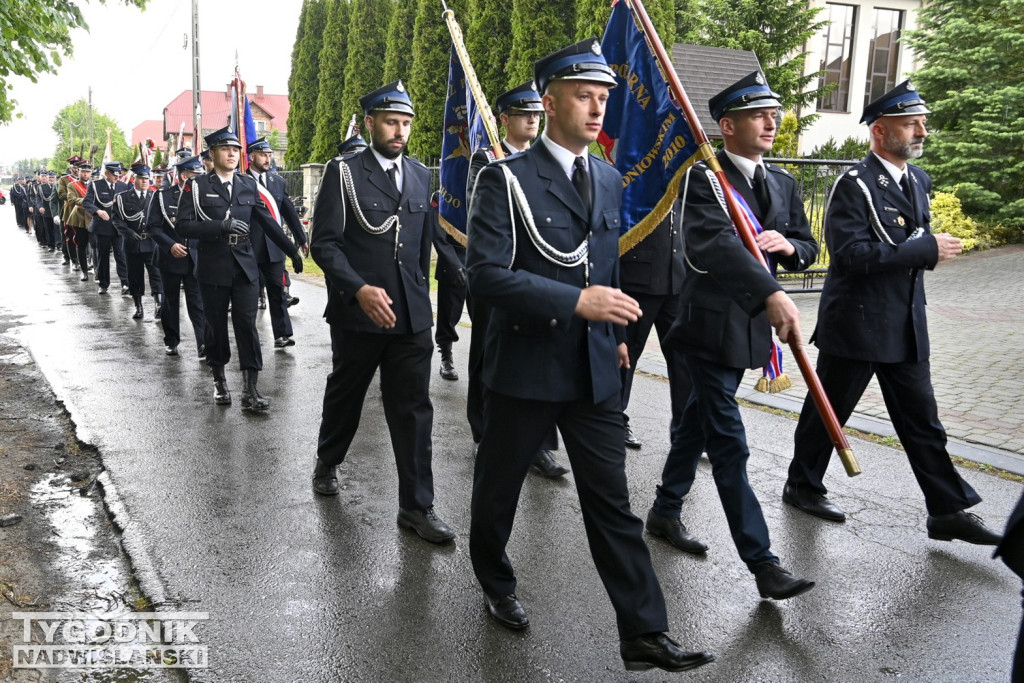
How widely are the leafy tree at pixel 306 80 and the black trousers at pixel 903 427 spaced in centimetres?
2763

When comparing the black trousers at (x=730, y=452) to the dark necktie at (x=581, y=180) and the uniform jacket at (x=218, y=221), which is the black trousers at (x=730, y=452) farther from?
the uniform jacket at (x=218, y=221)

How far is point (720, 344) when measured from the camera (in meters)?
3.82

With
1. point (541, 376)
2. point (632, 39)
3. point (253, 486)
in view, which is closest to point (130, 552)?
point (253, 486)

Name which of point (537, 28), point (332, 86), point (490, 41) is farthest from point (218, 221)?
point (332, 86)

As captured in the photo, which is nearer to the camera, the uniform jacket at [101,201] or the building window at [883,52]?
the uniform jacket at [101,201]

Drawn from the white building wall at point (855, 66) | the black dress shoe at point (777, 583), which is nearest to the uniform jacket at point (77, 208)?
the black dress shoe at point (777, 583)

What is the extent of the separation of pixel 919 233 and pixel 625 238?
1.44m

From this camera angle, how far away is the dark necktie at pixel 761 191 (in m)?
3.92

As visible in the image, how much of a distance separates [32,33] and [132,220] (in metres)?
4.95

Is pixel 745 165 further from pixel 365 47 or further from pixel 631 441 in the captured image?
pixel 365 47

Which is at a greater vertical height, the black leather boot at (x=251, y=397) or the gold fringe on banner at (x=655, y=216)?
the gold fringe on banner at (x=655, y=216)

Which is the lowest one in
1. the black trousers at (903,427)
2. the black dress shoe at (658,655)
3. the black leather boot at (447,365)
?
the black leather boot at (447,365)

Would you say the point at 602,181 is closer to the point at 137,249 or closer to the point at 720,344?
the point at 720,344

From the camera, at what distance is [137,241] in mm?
11977
